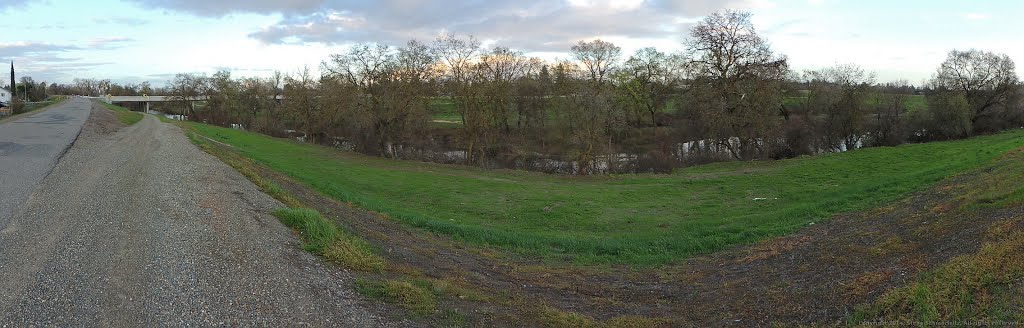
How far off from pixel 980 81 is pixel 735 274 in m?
49.3

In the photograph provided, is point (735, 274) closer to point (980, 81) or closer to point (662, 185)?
point (662, 185)

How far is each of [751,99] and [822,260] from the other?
32163 millimetres

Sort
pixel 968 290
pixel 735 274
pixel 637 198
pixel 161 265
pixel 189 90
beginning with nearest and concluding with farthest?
pixel 968 290
pixel 161 265
pixel 735 274
pixel 637 198
pixel 189 90

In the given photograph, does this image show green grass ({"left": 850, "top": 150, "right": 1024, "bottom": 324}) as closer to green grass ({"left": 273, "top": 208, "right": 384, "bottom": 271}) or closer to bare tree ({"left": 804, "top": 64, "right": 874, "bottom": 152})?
green grass ({"left": 273, "top": 208, "right": 384, "bottom": 271})

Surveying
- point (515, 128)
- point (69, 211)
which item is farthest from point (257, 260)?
point (515, 128)

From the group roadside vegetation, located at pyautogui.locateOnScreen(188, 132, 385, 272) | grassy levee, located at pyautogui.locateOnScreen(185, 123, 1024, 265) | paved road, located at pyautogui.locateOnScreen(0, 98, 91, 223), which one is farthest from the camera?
grassy levee, located at pyautogui.locateOnScreen(185, 123, 1024, 265)

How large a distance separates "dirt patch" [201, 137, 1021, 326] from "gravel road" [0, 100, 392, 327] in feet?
5.94

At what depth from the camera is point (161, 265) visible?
852 centimetres

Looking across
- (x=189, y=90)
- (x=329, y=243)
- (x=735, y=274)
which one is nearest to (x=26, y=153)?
(x=329, y=243)

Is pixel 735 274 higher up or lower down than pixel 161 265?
lower down

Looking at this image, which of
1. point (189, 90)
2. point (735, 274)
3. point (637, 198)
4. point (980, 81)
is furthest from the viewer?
point (189, 90)

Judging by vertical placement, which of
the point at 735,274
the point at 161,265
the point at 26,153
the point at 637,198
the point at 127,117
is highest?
the point at 127,117

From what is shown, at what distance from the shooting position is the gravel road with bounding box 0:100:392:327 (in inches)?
279

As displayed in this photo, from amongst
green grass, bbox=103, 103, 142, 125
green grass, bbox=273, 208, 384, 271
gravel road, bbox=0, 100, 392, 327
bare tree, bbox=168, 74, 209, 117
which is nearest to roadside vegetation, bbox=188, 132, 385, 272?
green grass, bbox=273, 208, 384, 271
